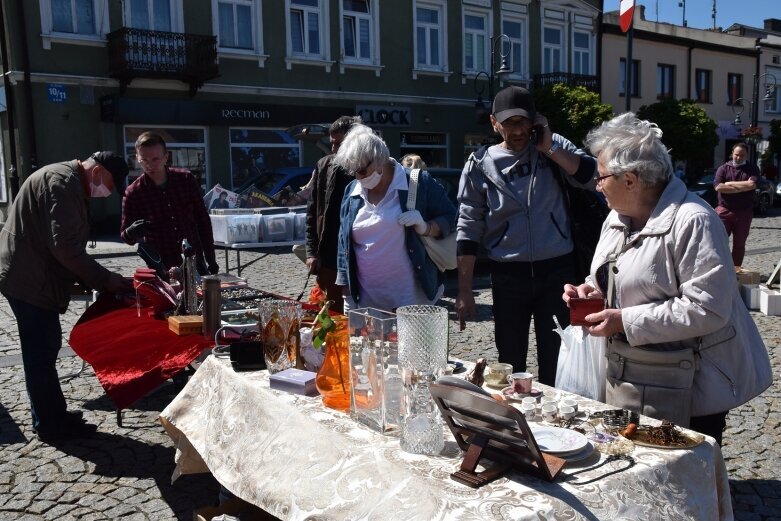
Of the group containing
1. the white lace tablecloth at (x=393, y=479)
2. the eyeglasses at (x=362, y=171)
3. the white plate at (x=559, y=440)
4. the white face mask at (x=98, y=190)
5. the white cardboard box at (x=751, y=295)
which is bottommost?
the white cardboard box at (x=751, y=295)

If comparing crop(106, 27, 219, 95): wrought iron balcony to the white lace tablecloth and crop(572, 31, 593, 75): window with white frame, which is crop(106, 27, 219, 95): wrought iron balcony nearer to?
crop(572, 31, 593, 75): window with white frame

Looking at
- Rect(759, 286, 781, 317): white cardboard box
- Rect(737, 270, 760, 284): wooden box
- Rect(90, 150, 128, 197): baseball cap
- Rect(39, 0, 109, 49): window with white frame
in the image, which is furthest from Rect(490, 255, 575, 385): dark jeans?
Rect(39, 0, 109, 49): window with white frame

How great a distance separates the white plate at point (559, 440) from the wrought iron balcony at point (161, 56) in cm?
1675

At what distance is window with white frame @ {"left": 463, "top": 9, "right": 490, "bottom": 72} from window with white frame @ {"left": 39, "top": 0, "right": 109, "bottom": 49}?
1100 centimetres

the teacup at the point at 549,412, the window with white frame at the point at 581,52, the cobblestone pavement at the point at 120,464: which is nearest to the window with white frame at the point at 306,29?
the window with white frame at the point at 581,52

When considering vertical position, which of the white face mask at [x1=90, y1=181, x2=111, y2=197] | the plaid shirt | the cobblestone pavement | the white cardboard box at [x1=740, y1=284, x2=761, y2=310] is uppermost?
the white face mask at [x1=90, y1=181, x2=111, y2=197]

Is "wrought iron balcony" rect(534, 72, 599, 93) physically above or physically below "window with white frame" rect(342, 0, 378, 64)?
below

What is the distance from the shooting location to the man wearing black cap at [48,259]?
3904 mm

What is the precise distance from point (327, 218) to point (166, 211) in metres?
1.19

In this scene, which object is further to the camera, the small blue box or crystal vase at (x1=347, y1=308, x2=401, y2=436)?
the small blue box

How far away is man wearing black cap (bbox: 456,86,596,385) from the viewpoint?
3.23 meters

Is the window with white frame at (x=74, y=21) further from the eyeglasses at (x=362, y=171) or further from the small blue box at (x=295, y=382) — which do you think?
the small blue box at (x=295, y=382)

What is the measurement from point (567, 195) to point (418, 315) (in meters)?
1.56

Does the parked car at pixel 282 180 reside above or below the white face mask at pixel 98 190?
below
